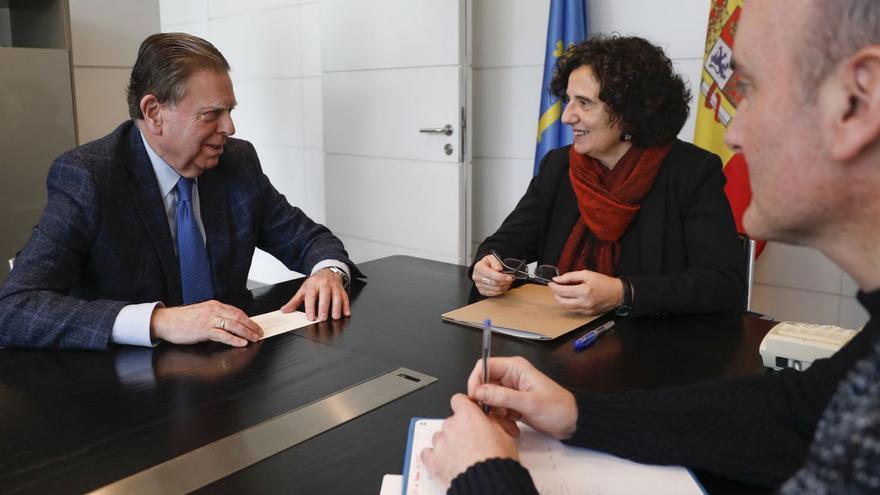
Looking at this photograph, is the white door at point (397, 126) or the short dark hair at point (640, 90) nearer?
the short dark hair at point (640, 90)

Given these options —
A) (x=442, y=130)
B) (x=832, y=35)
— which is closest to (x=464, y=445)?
(x=832, y=35)

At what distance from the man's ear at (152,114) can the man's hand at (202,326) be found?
629 millimetres

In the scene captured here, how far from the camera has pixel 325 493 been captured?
0.79 metres

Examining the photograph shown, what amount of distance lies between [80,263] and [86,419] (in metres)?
0.71

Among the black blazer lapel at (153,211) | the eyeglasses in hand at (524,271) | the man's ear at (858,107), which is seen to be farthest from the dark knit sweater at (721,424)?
the black blazer lapel at (153,211)

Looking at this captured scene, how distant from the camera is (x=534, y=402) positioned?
90 cm

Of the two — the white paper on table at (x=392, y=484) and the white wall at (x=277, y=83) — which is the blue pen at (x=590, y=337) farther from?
the white wall at (x=277, y=83)

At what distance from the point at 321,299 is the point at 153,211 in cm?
52

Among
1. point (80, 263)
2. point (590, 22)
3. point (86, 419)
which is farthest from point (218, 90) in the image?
point (590, 22)

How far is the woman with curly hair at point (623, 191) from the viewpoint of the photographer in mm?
1779

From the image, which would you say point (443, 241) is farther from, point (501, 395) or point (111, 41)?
point (501, 395)

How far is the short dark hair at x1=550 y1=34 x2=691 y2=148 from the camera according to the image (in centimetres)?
191

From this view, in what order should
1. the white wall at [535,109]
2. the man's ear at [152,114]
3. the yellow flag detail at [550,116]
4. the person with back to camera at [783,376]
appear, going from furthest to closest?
the yellow flag detail at [550,116]
the white wall at [535,109]
the man's ear at [152,114]
the person with back to camera at [783,376]

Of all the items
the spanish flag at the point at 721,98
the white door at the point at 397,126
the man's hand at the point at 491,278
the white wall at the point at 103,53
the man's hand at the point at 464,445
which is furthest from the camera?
the white wall at the point at 103,53
